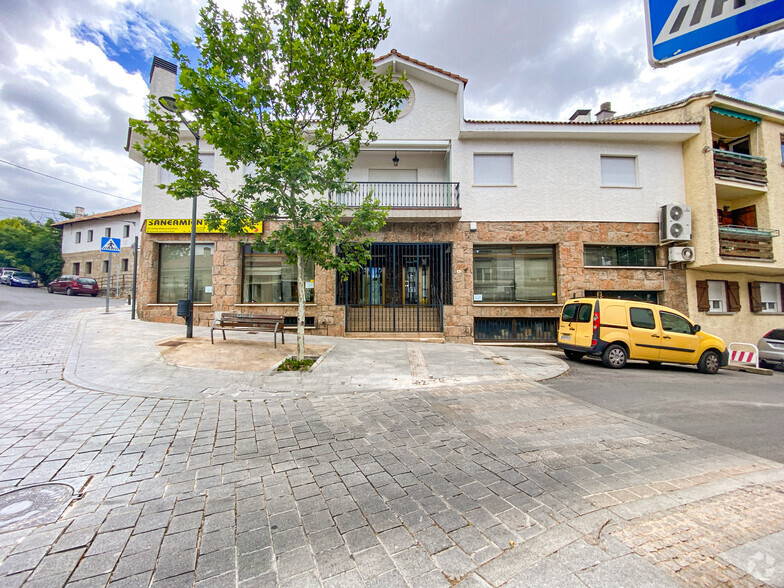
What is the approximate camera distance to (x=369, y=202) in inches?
265

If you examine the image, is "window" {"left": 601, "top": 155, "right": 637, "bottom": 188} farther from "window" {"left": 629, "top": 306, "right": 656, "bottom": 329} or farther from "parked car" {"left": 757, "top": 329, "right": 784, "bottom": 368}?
"parked car" {"left": 757, "top": 329, "right": 784, "bottom": 368}

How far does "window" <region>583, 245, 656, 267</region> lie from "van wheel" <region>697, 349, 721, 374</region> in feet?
14.6

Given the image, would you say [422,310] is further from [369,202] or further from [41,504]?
[41,504]

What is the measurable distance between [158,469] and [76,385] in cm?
390

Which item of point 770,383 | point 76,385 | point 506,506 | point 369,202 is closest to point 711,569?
point 506,506

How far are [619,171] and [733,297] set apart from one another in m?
6.71

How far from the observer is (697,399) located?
5590 millimetres

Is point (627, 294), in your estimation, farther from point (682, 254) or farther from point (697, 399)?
point (697, 399)

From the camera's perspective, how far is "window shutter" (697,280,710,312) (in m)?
12.2

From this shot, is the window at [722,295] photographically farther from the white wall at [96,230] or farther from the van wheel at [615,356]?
the white wall at [96,230]

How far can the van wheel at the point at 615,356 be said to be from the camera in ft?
27.6

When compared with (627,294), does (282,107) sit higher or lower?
higher

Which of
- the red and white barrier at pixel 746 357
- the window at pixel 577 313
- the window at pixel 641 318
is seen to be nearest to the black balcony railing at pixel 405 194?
the window at pixel 577 313

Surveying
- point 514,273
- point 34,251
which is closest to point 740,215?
point 514,273
